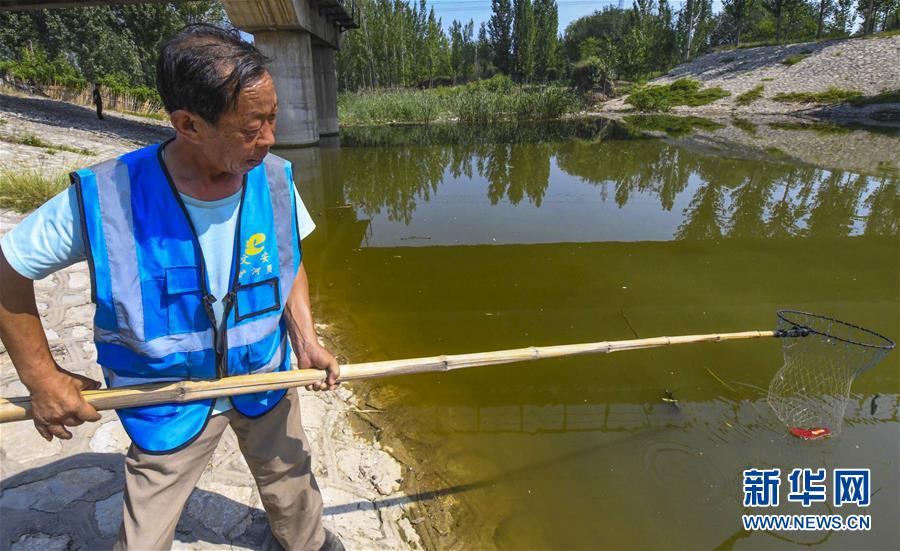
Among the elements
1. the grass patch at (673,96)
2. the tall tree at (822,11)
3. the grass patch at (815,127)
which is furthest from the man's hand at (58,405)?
the tall tree at (822,11)

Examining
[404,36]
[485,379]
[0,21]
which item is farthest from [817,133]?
[0,21]

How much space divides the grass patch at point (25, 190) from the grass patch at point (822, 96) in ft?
118

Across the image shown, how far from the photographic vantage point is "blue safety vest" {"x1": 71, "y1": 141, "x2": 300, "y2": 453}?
1.26 m

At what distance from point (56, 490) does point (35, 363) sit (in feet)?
4.77

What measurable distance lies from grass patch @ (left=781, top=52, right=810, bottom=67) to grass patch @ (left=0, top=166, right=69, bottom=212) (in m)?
42.6

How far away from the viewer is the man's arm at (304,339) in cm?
173

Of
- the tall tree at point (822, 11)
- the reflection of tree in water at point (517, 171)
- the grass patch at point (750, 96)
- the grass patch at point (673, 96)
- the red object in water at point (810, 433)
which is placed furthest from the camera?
the tall tree at point (822, 11)

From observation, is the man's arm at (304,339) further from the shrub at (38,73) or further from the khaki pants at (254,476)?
the shrub at (38,73)

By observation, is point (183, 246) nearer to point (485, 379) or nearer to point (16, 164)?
point (485, 379)

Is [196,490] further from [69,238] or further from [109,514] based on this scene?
[69,238]

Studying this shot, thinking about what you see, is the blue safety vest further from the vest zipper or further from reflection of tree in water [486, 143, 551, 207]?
reflection of tree in water [486, 143, 551, 207]

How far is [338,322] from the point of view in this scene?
4.66 metres

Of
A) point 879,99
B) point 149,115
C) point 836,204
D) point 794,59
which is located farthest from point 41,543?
point 794,59

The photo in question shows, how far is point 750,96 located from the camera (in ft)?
105
